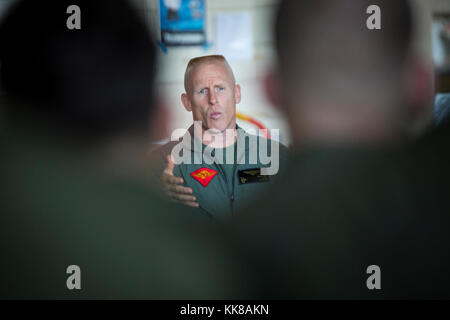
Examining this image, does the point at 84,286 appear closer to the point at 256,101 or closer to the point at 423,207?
the point at 256,101

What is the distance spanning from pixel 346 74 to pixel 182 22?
2.46 feet

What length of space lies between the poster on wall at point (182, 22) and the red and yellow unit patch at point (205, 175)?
55 centimetres

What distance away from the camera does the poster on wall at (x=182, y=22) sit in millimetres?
1427

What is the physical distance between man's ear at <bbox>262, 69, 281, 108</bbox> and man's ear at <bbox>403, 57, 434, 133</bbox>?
0.55 meters

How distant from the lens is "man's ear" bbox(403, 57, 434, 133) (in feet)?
4.65

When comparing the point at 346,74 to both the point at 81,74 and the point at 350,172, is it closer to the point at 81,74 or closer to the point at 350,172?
the point at 350,172

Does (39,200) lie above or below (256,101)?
below

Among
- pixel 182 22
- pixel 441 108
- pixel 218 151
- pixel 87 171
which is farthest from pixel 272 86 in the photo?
pixel 87 171

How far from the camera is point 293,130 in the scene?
1.44 meters

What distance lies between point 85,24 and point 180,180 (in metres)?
0.79

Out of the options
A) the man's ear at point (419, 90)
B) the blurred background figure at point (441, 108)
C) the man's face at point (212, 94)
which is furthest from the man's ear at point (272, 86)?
the blurred background figure at point (441, 108)

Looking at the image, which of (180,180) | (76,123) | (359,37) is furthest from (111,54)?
(359,37)

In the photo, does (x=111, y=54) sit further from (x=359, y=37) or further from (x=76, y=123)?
(x=359, y=37)

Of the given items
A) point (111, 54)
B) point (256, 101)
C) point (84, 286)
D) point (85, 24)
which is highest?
point (85, 24)
